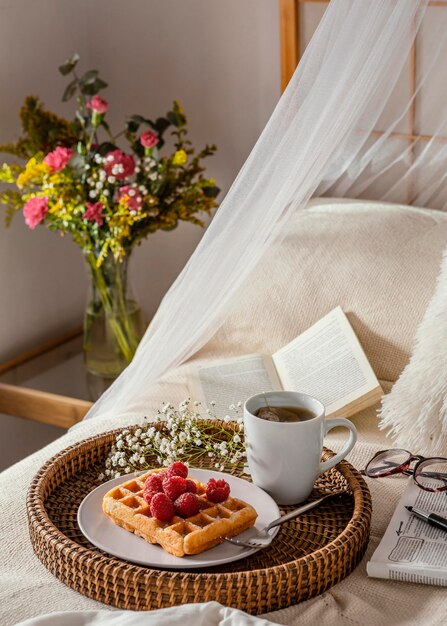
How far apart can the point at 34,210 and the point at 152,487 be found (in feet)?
3.48

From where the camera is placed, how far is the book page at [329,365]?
1.55 metres

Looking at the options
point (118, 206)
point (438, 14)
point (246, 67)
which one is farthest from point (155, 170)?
point (438, 14)

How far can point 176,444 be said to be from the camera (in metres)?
1.31

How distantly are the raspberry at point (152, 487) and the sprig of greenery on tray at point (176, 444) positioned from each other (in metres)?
0.12

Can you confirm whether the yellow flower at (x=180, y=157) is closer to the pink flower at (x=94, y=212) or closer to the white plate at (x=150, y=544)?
the pink flower at (x=94, y=212)

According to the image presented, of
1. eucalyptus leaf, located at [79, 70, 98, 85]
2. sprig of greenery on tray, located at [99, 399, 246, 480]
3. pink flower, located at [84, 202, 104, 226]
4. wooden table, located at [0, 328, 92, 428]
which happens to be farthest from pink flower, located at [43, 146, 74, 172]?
sprig of greenery on tray, located at [99, 399, 246, 480]

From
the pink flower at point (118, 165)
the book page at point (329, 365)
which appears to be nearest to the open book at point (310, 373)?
the book page at point (329, 365)

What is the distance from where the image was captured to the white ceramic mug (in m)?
1.11

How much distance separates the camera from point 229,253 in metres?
1.54

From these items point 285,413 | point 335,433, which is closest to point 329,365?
point 335,433

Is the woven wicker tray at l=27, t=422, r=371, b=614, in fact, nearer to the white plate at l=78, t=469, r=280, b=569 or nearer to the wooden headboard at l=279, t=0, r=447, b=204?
the white plate at l=78, t=469, r=280, b=569

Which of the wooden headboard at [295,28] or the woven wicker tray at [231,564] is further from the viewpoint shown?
the wooden headboard at [295,28]

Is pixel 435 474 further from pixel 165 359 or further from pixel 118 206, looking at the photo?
pixel 118 206

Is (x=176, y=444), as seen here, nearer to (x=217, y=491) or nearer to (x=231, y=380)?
(x=217, y=491)
